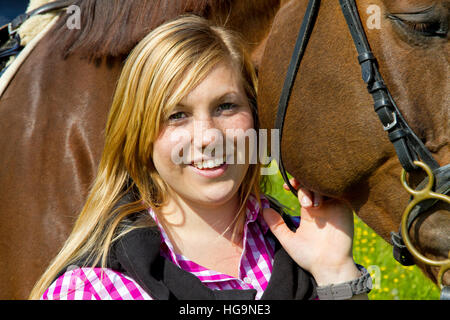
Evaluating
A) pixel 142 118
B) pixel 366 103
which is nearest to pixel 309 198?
pixel 366 103

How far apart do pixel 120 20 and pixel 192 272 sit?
3.33ft

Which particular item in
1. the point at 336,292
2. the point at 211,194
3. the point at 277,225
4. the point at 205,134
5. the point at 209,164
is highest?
the point at 205,134

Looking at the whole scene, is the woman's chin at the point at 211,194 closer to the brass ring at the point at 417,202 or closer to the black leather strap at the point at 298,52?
the black leather strap at the point at 298,52

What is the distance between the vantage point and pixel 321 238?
1932 mm

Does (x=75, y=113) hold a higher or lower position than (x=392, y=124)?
higher

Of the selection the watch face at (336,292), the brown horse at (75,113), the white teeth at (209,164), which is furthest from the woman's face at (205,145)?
the watch face at (336,292)

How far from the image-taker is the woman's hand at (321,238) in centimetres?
189

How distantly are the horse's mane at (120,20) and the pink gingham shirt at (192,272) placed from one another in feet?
2.26

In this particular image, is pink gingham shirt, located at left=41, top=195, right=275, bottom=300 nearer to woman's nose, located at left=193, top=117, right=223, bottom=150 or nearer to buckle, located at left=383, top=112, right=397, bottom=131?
woman's nose, located at left=193, top=117, right=223, bottom=150

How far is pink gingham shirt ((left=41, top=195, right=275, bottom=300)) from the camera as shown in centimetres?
170

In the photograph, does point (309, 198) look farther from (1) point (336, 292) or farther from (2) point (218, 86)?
(2) point (218, 86)

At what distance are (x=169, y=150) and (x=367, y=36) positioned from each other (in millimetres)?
737
